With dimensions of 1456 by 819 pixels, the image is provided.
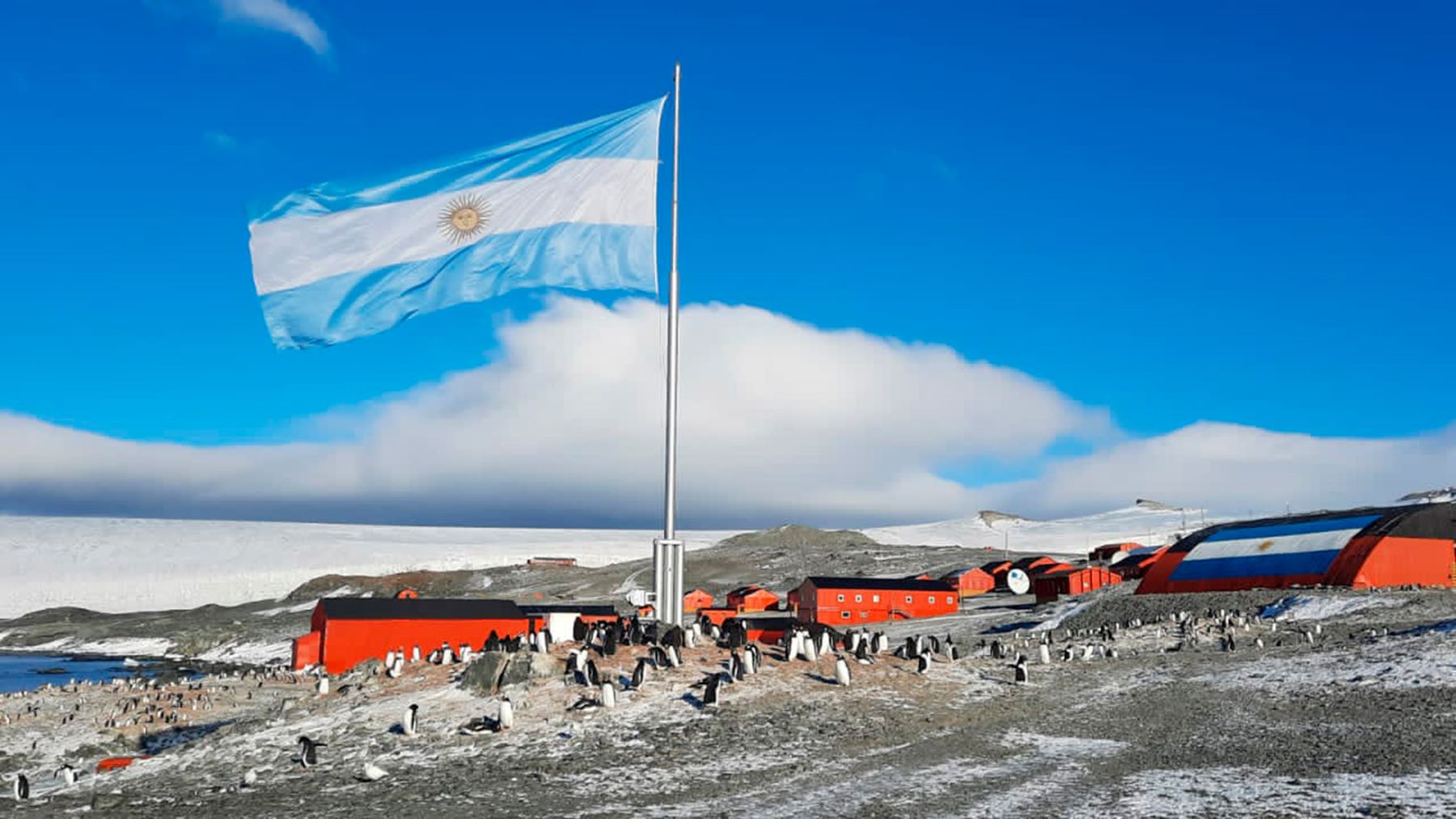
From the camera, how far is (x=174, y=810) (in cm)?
1825

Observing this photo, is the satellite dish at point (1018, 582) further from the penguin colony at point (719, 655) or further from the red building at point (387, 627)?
the penguin colony at point (719, 655)

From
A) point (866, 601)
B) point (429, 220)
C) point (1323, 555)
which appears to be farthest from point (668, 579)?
point (866, 601)

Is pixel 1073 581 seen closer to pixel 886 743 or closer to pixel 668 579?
pixel 668 579

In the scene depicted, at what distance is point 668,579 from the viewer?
81.9ft

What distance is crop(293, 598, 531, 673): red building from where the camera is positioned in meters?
67.1

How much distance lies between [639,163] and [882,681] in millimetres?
13702

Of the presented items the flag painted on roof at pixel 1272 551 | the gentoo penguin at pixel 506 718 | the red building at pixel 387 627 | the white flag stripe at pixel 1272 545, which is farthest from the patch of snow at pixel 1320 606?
the red building at pixel 387 627

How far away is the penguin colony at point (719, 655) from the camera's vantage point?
77.0 feet

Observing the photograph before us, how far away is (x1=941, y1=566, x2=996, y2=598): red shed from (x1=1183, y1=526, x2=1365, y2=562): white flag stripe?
3819cm

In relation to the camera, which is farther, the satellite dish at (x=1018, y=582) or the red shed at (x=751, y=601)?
the red shed at (x=751, y=601)

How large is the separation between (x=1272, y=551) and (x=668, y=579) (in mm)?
46852

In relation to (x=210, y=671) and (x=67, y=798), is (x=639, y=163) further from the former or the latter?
(x=210, y=671)

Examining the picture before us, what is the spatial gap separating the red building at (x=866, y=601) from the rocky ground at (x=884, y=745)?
157 feet

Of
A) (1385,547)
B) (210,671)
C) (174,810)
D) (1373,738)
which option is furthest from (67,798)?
(210,671)
